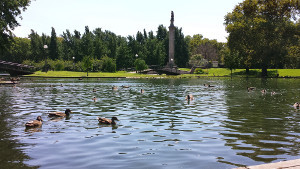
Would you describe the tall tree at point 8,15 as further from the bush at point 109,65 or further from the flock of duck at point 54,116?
the bush at point 109,65

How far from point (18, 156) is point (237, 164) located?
22.2 ft

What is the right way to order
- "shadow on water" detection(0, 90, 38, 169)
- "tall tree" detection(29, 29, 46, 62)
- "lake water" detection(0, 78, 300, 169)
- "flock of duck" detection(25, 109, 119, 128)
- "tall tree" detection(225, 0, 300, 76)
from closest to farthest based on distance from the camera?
"shadow on water" detection(0, 90, 38, 169)
"lake water" detection(0, 78, 300, 169)
"flock of duck" detection(25, 109, 119, 128)
"tall tree" detection(225, 0, 300, 76)
"tall tree" detection(29, 29, 46, 62)

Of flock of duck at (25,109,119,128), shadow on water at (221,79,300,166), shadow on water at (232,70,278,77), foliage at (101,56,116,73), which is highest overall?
foliage at (101,56,116,73)

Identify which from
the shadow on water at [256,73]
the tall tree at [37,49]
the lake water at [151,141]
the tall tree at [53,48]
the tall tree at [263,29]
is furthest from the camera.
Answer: the tall tree at [37,49]

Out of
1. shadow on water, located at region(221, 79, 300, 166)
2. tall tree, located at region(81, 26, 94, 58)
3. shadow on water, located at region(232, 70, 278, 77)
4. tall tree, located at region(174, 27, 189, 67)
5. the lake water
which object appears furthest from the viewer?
tall tree, located at region(174, 27, 189, 67)

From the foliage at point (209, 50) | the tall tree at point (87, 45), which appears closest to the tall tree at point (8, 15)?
the tall tree at point (87, 45)

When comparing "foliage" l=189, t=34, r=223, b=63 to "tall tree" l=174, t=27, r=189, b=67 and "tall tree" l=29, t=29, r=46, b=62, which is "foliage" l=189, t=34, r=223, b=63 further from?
"tall tree" l=29, t=29, r=46, b=62

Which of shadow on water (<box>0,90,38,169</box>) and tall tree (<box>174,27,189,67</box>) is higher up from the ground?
tall tree (<box>174,27,189,67</box>)

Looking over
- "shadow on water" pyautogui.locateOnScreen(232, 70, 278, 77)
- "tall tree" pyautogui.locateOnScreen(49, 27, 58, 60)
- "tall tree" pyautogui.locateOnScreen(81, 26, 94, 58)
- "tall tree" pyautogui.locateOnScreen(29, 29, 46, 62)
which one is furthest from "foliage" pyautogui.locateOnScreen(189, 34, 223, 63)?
"tall tree" pyautogui.locateOnScreen(29, 29, 46, 62)

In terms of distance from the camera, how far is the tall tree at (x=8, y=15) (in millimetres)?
42219

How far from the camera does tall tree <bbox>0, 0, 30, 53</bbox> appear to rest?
139 ft

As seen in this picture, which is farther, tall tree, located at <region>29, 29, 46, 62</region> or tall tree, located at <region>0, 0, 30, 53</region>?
tall tree, located at <region>29, 29, 46, 62</region>

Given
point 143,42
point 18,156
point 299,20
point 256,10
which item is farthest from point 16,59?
point 18,156

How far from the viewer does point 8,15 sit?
1736 inches
